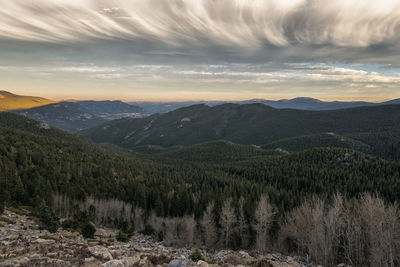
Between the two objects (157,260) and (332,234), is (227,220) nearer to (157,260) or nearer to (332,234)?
(332,234)

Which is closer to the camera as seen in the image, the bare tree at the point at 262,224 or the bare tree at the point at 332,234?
the bare tree at the point at 332,234

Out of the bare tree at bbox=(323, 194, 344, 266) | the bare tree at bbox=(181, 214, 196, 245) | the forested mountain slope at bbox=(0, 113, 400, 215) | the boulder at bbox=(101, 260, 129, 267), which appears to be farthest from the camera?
the forested mountain slope at bbox=(0, 113, 400, 215)

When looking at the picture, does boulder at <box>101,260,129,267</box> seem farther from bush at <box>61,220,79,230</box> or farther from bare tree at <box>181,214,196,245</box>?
bare tree at <box>181,214,196,245</box>

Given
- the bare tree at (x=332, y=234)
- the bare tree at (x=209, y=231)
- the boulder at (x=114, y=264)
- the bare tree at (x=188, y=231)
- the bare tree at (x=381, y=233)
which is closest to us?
the boulder at (x=114, y=264)

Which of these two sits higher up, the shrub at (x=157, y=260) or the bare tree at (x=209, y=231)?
the shrub at (x=157, y=260)

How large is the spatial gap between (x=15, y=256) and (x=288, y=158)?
199m

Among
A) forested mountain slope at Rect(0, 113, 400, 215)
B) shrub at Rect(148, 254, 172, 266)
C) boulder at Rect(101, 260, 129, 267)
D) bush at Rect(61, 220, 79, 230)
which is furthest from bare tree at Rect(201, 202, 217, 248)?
boulder at Rect(101, 260, 129, 267)

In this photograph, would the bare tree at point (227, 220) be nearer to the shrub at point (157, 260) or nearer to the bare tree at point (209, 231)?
the bare tree at point (209, 231)

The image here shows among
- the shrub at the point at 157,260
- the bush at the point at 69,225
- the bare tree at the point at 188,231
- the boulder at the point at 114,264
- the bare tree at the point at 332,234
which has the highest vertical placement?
the boulder at the point at 114,264

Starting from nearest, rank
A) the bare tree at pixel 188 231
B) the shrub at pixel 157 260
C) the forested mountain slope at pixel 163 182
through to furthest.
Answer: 1. the shrub at pixel 157 260
2. the bare tree at pixel 188 231
3. the forested mountain slope at pixel 163 182

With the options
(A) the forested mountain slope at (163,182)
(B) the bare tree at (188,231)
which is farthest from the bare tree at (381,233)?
(B) the bare tree at (188,231)

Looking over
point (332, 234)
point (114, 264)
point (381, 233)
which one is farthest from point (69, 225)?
point (381, 233)

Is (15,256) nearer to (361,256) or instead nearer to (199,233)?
(199,233)

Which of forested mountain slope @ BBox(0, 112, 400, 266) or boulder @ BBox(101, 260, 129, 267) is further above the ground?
boulder @ BBox(101, 260, 129, 267)
